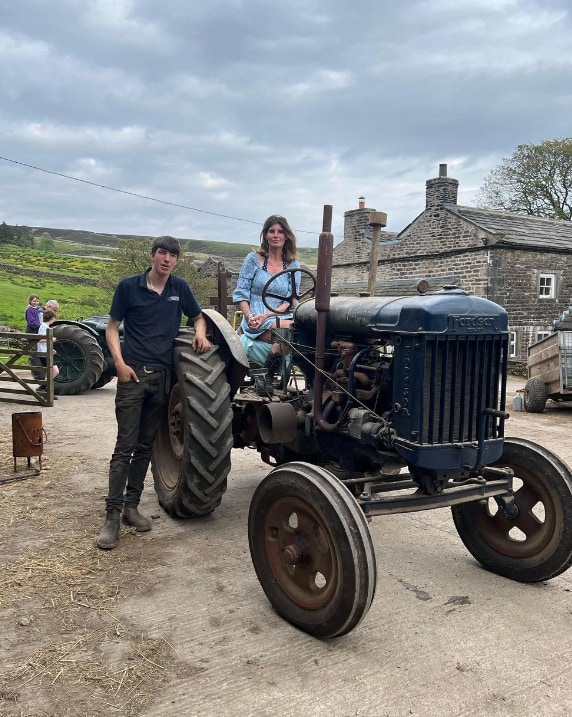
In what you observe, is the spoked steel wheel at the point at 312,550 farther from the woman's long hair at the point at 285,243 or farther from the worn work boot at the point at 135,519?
the woman's long hair at the point at 285,243

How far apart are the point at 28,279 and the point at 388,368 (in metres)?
34.8

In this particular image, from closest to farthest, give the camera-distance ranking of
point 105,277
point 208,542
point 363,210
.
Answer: point 208,542 < point 363,210 < point 105,277

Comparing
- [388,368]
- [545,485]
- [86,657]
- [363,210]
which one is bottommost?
[86,657]

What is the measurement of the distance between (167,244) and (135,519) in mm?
1784

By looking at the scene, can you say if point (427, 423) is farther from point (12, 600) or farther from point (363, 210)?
point (363, 210)

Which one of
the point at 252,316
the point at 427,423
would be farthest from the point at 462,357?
the point at 252,316

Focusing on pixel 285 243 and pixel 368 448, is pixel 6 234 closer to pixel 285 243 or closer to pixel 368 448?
pixel 285 243

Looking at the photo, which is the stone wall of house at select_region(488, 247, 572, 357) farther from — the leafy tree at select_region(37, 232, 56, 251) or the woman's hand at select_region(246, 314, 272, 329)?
the leafy tree at select_region(37, 232, 56, 251)

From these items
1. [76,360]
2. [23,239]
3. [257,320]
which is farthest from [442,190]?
[23,239]

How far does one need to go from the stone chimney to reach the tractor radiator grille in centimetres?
1754

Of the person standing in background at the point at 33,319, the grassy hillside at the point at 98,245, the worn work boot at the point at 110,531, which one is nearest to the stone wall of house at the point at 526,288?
the person standing in background at the point at 33,319

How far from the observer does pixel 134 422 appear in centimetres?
392

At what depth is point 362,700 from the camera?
2361 mm

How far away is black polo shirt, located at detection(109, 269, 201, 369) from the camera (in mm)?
3910
